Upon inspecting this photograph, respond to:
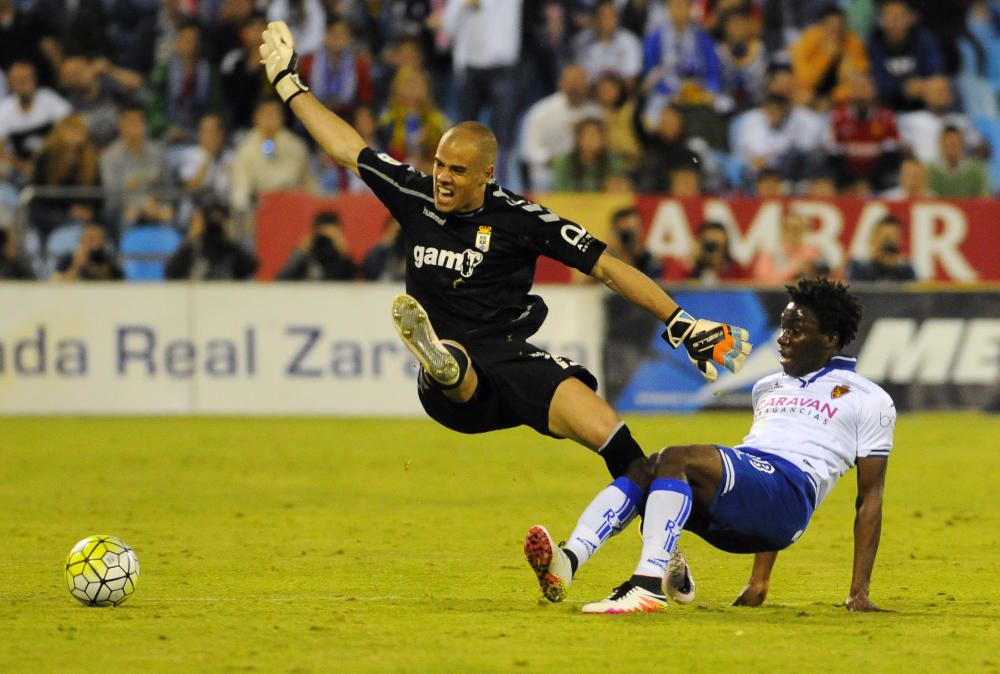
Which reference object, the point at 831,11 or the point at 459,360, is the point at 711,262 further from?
the point at 459,360

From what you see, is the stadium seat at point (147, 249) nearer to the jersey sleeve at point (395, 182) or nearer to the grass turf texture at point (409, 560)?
the grass turf texture at point (409, 560)

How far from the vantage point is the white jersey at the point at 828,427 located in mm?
7641

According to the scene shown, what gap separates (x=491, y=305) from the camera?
8.26 meters

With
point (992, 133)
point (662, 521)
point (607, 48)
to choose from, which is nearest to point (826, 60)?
point (992, 133)

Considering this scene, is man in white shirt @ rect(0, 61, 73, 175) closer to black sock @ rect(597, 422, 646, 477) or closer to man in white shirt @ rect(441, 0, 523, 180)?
man in white shirt @ rect(441, 0, 523, 180)

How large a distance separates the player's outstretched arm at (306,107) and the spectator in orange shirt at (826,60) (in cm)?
1320

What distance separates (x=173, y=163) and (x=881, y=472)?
533 inches

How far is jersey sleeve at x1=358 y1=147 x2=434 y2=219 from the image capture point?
27.6 ft

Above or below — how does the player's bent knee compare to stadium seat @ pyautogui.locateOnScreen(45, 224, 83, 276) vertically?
above

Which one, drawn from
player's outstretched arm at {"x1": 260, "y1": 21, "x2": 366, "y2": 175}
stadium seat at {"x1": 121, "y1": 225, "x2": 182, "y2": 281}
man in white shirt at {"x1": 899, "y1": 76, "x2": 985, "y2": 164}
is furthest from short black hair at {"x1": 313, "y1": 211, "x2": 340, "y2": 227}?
player's outstretched arm at {"x1": 260, "y1": 21, "x2": 366, "y2": 175}

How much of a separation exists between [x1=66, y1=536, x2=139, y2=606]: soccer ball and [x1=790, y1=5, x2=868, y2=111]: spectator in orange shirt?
15186mm

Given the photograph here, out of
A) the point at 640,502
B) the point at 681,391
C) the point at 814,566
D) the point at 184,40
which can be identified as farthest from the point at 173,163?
the point at 640,502

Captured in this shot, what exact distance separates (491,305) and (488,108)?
12.6m

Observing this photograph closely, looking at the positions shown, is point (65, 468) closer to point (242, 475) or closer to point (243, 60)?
point (242, 475)
